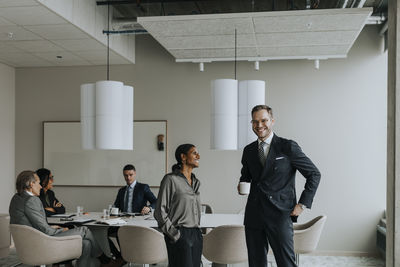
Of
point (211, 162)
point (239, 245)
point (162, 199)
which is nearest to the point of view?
point (162, 199)

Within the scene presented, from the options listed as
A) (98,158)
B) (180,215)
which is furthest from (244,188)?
(98,158)

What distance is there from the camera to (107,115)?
18.8ft

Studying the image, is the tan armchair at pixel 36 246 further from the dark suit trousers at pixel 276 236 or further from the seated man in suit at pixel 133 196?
the dark suit trousers at pixel 276 236

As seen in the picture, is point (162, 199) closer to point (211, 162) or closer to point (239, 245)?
point (239, 245)

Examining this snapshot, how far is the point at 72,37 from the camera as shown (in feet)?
21.5

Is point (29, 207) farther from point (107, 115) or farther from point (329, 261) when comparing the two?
point (329, 261)

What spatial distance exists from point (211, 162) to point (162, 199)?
4.28 metres

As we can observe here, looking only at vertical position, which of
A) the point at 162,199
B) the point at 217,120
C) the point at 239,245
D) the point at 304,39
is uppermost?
the point at 304,39

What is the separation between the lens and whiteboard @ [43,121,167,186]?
8375 millimetres

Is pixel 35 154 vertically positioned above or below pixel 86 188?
above

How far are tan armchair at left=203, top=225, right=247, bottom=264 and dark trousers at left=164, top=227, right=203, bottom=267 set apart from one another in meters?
1.05

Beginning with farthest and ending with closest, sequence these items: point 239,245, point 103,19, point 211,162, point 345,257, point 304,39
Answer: point 211,162 < point 345,257 < point 103,19 < point 304,39 < point 239,245

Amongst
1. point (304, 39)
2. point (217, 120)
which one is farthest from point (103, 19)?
point (304, 39)

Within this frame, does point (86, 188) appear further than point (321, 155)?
Yes
